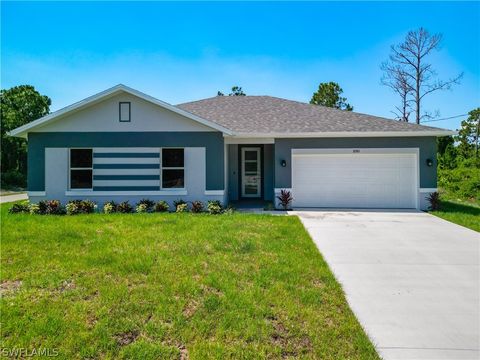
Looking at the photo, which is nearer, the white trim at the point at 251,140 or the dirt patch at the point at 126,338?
the dirt patch at the point at 126,338

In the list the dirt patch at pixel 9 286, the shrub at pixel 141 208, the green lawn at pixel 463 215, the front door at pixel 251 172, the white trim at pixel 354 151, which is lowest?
the dirt patch at pixel 9 286

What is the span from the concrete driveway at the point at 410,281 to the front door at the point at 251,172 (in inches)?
212

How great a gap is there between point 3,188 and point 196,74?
21.3m

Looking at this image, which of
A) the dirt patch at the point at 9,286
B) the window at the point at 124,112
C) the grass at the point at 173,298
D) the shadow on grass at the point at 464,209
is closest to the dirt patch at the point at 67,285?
the grass at the point at 173,298

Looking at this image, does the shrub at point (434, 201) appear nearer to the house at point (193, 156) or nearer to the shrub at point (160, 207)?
the house at point (193, 156)

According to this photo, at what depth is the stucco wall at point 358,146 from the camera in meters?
11.9

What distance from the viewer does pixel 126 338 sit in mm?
3232

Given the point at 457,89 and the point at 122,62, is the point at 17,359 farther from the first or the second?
the point at 457,89

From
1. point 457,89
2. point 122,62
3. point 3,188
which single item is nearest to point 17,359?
point 122,62

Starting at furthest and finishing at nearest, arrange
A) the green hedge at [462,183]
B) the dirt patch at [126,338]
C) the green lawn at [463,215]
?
the green hedge at [462,183] → the green lawn at [463,215] → the dirt patch at [126,338]

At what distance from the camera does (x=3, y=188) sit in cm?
2475

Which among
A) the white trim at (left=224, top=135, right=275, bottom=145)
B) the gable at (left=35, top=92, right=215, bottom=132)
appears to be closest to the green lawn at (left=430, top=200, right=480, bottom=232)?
the white trim at (left=224, top=135, right=275, bottom=145)

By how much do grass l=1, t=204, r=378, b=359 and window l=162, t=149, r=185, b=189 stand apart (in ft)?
15.2

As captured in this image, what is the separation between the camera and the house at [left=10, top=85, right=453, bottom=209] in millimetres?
11484
